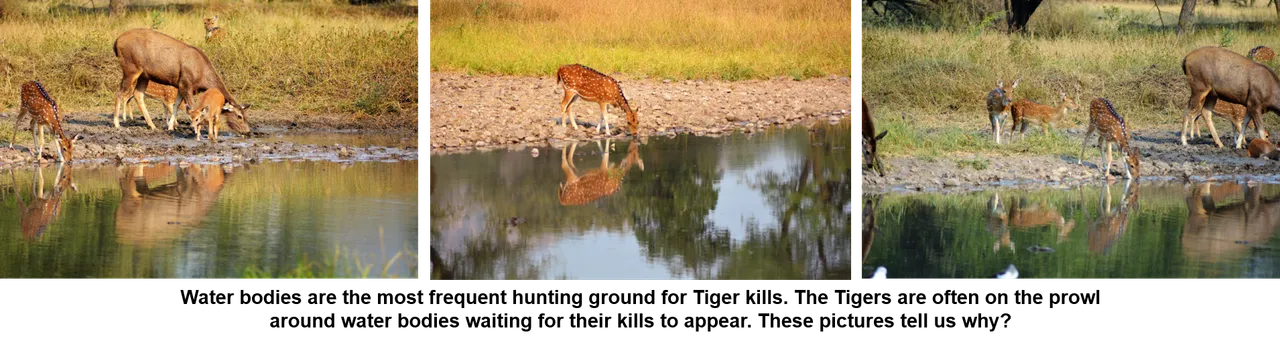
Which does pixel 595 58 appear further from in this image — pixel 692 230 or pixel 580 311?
pixel 580 311

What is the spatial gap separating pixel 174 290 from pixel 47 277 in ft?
2.81

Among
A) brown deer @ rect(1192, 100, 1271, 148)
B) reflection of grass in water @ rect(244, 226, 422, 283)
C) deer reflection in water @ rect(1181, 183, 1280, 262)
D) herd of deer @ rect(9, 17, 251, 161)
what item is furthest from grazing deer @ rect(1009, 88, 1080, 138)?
herd of deer @ rect(9, 17, 251, 161)

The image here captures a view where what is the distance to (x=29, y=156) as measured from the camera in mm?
8930

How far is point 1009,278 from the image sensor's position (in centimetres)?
512

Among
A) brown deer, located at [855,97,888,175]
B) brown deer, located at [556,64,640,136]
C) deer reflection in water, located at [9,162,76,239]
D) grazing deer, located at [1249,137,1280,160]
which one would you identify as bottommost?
deer reflection in water, located at [9,162,76,239]

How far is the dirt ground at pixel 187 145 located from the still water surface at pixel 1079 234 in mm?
4185

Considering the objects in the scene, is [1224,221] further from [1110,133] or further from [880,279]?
[880,279]

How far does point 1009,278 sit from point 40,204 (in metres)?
5.22

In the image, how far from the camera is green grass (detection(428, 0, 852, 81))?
547cm

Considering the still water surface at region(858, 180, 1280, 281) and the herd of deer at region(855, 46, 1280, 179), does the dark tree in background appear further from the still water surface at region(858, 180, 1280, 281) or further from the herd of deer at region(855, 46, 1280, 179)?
the still water surface at region(858, 180, 1280, 281)

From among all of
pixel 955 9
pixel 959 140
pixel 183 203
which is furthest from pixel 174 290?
pixel 955 9

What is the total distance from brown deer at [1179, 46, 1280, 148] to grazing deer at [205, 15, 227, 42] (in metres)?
9.35

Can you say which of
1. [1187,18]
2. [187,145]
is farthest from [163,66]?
[1187,18]

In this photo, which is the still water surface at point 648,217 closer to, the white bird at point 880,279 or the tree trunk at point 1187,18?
the white bird at point 880,279
